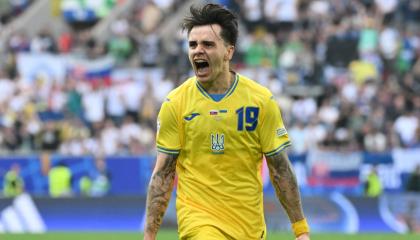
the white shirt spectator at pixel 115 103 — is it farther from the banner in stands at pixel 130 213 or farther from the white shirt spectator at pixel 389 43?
the white shirt spectator at pixel 389 43

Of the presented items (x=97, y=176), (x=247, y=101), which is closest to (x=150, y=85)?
(x=97, y=176)

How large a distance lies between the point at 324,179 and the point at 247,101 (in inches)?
591

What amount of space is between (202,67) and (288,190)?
1.04 meters

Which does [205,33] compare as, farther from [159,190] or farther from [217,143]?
[159,190]

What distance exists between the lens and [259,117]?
308 inches

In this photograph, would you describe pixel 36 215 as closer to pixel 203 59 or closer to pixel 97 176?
pixel 97 176

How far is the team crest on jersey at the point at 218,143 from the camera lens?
7742 millimetres

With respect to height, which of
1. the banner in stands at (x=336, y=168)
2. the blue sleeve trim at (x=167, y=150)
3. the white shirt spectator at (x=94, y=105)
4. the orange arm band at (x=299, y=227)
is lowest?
the orange arm band at (x=299, y=227)

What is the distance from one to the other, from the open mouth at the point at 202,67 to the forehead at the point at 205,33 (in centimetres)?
15

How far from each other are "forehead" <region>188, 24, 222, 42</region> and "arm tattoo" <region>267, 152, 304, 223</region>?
0.91 m

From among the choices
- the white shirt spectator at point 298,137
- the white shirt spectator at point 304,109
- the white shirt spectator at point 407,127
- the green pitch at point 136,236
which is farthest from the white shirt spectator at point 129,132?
the white shirt spectator at point 407,127

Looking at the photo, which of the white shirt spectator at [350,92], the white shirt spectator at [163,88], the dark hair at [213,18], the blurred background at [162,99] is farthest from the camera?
the white shirt spectator at [163,88]

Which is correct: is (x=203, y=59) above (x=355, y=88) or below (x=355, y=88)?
below

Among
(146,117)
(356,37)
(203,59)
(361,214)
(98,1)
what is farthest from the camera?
(98,1)
